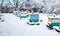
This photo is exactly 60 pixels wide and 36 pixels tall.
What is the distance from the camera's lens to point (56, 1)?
186 inches

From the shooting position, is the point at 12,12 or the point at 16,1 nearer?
the point at 12,12

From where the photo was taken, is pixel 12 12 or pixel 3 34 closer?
pixel 3 34

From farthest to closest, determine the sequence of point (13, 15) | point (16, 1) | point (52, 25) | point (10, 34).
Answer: point (16, 1) → point (13, 15) → point (52, 25) → point (10, 34)

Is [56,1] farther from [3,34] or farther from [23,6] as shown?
[3,34]

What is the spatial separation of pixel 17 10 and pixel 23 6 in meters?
0.23

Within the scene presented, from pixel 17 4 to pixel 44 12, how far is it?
0.72 meters

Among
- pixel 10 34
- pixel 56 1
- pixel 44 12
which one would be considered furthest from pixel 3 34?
pixel 56 1

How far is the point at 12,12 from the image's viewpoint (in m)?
4.54

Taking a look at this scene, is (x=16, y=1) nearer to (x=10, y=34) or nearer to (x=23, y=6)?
(x=23, y=6)

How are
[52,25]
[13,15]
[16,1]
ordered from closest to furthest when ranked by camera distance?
1. [52,25]
2. [13,15]
3. [16,1]

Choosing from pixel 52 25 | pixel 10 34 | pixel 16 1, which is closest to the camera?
pixel 10 34

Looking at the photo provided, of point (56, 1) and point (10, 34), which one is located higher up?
point (56, 1)

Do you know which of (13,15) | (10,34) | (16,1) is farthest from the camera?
(16,1)

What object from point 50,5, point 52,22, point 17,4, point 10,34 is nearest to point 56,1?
point 50,5
